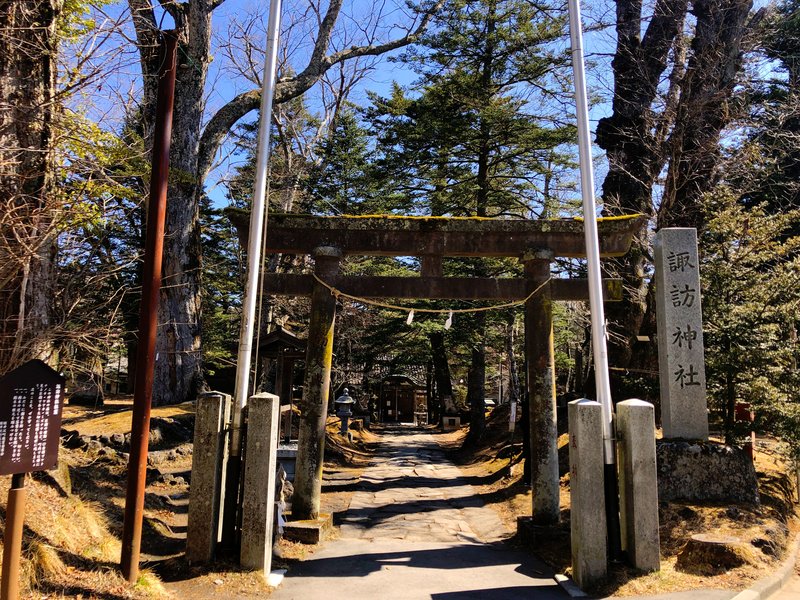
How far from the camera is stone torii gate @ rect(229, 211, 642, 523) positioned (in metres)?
8.34

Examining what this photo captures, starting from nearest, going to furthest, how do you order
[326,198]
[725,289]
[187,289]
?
[725,289]
[187,289]
[326,198]

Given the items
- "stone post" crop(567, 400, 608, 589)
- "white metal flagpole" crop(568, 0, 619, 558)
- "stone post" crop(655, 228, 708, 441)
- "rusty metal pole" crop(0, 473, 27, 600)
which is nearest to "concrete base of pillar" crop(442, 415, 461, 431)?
"stone post" crop(655, 228, 708, 441)

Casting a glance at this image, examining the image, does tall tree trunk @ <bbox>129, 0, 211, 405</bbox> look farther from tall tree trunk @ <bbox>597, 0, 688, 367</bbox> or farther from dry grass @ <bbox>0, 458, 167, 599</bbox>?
tall tree trunk @ <bbox>597, 0, 688, 367</bbox>

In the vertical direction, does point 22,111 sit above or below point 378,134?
below

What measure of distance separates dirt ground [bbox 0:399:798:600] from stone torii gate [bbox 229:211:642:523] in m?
2.13

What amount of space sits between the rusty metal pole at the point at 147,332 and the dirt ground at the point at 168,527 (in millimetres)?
379

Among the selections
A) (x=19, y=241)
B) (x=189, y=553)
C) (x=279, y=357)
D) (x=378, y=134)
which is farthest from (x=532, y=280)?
(x=378, y=134)

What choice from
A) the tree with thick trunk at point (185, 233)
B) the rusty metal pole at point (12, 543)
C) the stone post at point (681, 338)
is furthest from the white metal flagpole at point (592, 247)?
the tree with thick trunk at point (185, 233)

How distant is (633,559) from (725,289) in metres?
5.09

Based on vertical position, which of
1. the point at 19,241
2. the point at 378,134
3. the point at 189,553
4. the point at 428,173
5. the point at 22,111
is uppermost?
the point at 378,134

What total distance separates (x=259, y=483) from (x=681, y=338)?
20.5ft

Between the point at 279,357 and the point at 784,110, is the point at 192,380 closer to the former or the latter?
the point at 279,357

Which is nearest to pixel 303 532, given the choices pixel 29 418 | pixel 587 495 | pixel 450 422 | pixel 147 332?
pixel 147 332

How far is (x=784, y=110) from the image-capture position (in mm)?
A: 13320
